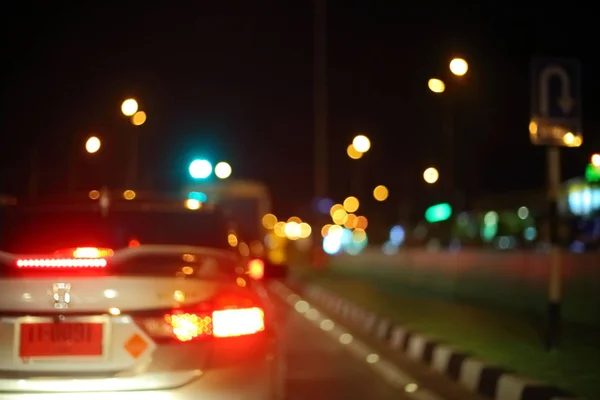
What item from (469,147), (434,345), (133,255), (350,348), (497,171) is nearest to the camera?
(133,255)

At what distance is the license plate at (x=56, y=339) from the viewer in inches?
211

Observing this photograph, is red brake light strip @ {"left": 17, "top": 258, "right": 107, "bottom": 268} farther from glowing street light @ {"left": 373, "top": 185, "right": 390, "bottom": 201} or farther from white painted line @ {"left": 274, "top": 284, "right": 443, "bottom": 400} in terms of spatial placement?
glowing street light @ {"left": 373, "top": 185, "right": 390, "bottom": 201}

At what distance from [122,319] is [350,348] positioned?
969cm

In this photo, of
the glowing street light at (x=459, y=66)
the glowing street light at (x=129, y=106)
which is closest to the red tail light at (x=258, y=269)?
the glowing street light at (x=459, y=66)

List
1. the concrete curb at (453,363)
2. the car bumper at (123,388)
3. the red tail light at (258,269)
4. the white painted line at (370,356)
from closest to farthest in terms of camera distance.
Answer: the car bumper at (123,388), the red tail light at (258,269), the concrete curb at (453,363), the white painted line at (370,356)

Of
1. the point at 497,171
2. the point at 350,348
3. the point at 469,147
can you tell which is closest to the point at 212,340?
the point at 350,348

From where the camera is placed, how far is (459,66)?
19.5m

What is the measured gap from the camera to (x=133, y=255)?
5.91 m

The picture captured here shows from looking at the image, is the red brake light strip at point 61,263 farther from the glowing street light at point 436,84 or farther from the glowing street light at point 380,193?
the glowing street light at point 380,193

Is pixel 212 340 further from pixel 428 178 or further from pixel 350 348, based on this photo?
pixel 428 178

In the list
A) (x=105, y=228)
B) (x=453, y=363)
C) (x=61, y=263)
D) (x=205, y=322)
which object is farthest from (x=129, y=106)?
(x=205, y=322)

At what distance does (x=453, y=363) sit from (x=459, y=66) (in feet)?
28.6

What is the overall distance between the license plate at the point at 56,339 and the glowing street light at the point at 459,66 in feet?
48.7

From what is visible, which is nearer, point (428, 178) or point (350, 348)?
point (350, 348)
